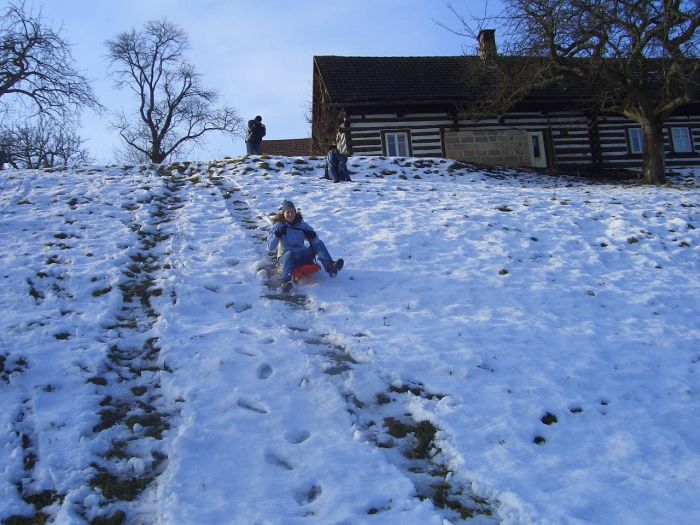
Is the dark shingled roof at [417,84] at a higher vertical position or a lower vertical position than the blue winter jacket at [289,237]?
higher

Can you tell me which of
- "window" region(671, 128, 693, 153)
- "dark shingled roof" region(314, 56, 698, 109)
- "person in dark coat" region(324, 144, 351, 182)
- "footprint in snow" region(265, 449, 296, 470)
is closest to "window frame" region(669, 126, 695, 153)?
"window" region(671, 128, 693, 153)

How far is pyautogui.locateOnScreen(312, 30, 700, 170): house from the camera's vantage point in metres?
19.9

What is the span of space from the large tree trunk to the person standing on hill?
1166 cm

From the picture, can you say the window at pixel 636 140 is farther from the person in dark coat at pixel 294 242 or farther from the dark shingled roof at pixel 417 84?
the person in dark coat at pixel 294 242

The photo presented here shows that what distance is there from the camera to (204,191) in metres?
12.7

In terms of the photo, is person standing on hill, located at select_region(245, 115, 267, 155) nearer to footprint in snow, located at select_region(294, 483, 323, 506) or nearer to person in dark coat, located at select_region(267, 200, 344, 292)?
person in dark coat, located at select_region(267, 200, 344, 292)

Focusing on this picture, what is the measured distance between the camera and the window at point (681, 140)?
2189 cm

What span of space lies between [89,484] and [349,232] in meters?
6.28

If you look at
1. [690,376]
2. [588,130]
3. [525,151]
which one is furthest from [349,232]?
[588,130]

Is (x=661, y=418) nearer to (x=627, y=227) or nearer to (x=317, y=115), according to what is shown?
(x=627, y=227)

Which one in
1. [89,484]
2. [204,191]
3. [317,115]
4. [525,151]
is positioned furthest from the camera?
[317,115]

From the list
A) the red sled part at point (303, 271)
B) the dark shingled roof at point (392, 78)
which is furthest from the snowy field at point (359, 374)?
the dark shingled roof at point (392, 78)

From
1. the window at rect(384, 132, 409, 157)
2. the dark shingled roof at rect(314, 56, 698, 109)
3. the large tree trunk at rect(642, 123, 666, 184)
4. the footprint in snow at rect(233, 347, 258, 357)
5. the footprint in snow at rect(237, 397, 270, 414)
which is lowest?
the footprint in snow at rect(237, 397, 270, 414)

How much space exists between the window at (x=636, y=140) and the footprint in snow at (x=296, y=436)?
70.9 feet
